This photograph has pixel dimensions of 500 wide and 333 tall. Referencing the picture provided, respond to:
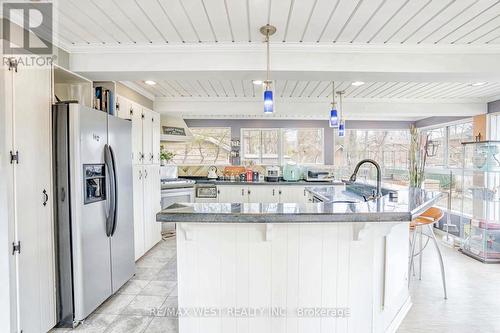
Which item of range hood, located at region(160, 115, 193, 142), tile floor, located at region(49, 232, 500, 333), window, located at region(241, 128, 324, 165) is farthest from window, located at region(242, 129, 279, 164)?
tile floor, located at region(49, 232, 500, 333)

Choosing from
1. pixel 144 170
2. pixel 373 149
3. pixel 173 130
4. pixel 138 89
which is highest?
pixel 138 89

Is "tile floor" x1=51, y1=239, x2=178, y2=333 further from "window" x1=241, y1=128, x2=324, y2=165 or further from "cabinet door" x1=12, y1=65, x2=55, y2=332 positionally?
"window" x1=241, y1=128, x2=324, y2=165

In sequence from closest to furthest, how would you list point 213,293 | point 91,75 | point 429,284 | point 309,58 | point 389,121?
point 213,293
point 309,58
point 91,75
point 429,284
point 389,121

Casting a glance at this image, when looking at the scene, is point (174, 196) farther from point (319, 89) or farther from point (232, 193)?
point (319, 89)

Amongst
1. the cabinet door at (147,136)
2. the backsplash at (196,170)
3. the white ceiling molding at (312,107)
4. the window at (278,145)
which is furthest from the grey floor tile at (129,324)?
the window at (278,145)

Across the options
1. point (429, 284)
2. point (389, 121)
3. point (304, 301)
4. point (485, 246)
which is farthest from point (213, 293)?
point (389, 121)

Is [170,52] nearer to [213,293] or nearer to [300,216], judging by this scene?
[300,216]

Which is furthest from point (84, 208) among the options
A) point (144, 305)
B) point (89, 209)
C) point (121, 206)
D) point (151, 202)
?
point (151, 202)

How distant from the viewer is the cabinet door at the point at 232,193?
486 centimetres

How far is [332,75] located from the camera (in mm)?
2594

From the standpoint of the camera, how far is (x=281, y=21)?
2039 mm

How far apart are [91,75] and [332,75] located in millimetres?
2330

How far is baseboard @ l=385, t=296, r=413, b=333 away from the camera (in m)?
2.14

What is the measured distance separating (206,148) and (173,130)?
1.27m
